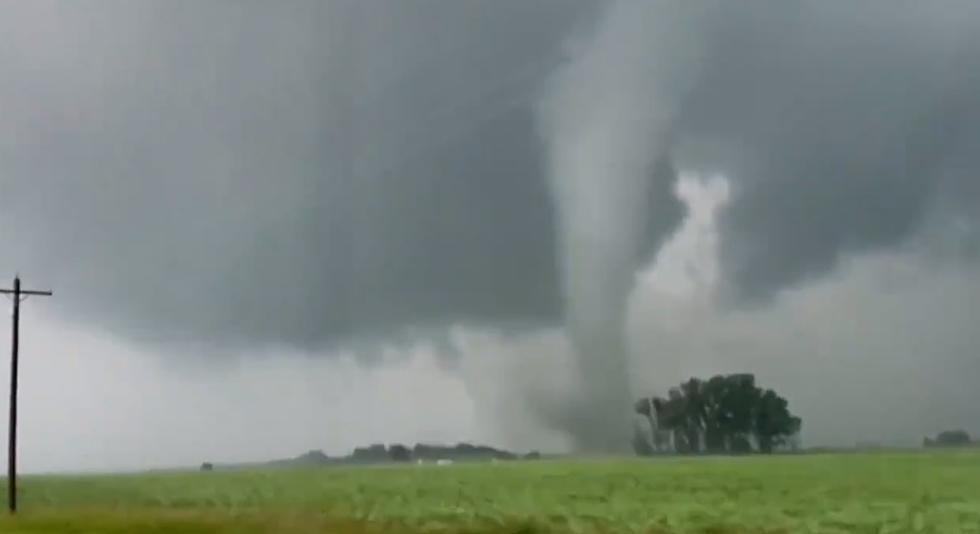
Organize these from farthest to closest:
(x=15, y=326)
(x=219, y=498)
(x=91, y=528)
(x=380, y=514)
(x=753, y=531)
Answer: (x=219, y=498) → (x=15, y=326) → (x=380, y=514) → (x=91, y=528) → (x=753, y=531)

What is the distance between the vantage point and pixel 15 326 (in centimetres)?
5053

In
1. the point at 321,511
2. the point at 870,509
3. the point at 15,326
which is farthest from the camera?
the point at 15,326

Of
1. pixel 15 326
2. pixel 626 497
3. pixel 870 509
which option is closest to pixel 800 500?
pixel 870 509

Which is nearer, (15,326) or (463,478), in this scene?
(15,326)

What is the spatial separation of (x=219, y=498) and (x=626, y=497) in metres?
23.4

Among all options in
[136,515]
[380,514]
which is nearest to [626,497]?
[380,514]

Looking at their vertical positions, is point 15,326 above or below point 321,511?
above

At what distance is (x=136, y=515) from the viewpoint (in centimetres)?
4641

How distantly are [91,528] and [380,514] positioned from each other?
11.1 metres

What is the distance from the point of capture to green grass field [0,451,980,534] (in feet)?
120

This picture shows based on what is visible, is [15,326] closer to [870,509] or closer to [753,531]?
[753,531]

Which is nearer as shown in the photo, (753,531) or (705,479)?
(753,531)

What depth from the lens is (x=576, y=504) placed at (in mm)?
43719

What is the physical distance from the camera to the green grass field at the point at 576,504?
3653 cm
